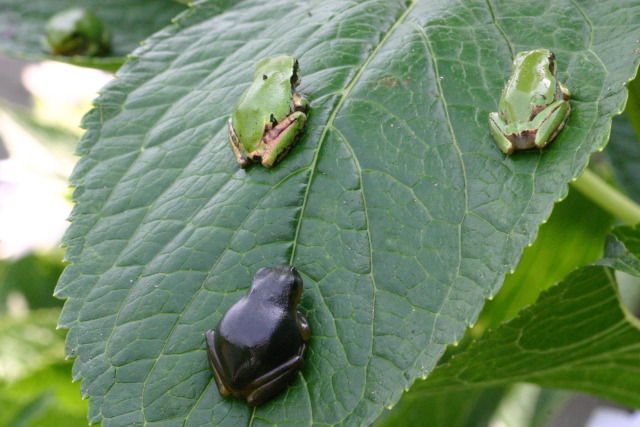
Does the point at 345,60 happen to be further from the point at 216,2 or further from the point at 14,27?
the point at 14,27

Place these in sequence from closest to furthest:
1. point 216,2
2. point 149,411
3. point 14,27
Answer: point 149,411
point 216,2
point 14,27

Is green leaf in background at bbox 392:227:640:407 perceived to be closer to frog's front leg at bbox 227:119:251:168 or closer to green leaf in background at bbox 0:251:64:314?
frog's front leg at bbox 227:119:251:168

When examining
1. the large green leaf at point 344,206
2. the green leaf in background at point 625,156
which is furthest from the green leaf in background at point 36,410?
the green leaf in background at point 625,156

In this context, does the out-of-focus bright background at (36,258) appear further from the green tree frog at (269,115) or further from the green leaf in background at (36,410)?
the green tree frog at (269,115)

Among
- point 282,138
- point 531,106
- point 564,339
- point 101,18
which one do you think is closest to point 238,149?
point 282,138

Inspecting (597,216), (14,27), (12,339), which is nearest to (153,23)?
(14,27)

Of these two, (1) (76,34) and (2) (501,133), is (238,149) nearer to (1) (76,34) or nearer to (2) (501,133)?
(2) (501,133)
